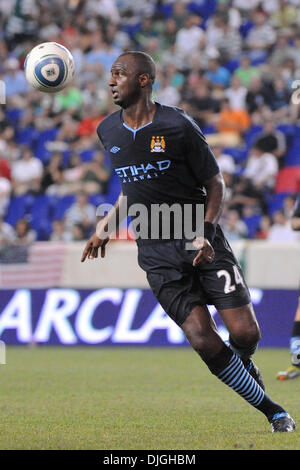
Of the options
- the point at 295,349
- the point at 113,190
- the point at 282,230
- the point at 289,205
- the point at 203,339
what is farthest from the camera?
the point at 113,190

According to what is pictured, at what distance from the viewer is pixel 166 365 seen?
37.4 feet

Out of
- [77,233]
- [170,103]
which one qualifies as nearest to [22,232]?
[77,233]

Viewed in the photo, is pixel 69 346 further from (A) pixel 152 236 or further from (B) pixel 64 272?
(A) pixel 152 236

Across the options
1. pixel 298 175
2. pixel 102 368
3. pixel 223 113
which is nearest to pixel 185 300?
pixel 102 368

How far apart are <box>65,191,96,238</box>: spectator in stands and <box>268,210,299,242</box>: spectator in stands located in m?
3.18

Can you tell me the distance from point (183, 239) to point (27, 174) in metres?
12.3

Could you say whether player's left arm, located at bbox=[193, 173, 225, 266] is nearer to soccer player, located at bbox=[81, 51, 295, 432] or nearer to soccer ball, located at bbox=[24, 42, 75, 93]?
soccer player, located at bbox=[81, 51, 295, 432]

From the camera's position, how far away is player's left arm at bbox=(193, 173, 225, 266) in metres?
5.84

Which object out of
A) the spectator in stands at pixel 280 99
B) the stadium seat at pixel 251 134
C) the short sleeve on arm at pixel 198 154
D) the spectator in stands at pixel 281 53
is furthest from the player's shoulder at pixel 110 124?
the spectator in stands at pixel 281 53

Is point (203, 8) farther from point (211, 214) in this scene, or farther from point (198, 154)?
point (211, 214)

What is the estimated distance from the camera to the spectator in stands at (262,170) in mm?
16250

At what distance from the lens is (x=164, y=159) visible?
20.5ft

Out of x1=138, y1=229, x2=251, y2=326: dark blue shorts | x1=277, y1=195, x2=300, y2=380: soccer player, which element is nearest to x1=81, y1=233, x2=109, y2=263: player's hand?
x1=138, y1=229, x2=251, y2=326: dark blue shorts

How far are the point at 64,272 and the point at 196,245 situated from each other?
8931 mm
